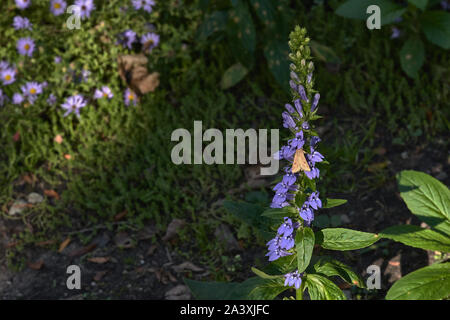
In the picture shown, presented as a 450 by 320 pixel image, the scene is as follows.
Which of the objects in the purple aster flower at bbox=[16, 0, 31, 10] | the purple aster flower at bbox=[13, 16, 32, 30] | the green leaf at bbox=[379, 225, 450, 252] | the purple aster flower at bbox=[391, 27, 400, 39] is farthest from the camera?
the purple aster flower at bbox=[16, 0, 31, 10]

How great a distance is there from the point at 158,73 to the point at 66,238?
1.63 m

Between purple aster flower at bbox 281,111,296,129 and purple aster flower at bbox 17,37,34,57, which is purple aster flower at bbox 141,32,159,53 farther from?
purple aster flower at bbox 281,111,296,129

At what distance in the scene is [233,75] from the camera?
13.9ft

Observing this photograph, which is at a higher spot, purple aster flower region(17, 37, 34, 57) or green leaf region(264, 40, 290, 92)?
purple aster flower region(17, 37, 34, 57)

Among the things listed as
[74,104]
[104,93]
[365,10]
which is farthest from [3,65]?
[365,10]

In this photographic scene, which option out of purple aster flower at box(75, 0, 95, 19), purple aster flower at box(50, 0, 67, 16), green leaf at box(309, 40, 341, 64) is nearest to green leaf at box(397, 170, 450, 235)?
→ green leaf at box(309, 40, 341, 64)

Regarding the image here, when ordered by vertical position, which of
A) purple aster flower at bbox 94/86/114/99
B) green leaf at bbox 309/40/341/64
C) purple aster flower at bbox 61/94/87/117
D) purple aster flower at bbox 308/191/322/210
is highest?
green leaf at bbox 309/40/341/64

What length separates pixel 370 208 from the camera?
3.43m

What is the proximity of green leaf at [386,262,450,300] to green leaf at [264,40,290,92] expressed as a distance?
1933 millimetres

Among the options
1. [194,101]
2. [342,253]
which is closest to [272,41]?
[194,101]

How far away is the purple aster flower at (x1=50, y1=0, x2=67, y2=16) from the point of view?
15.9ft

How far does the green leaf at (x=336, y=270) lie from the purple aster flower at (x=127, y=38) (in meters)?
3.02

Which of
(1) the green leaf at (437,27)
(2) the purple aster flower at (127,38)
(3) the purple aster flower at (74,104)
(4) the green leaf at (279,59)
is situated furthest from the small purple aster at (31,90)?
(1) the green leaf at (437,27)

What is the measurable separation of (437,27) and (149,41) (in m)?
2.44
